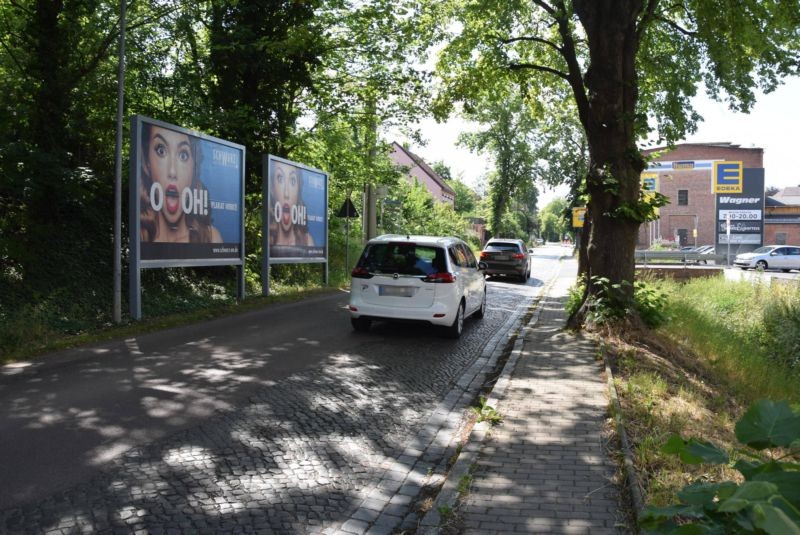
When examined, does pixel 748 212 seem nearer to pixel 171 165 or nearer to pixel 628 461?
pixel 171 165

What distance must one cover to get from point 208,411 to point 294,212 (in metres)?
11.7

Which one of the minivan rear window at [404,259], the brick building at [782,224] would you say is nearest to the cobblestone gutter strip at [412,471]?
the minivan rear window at [404,259]

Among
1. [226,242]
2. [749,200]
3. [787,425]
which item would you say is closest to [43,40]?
[226,242]

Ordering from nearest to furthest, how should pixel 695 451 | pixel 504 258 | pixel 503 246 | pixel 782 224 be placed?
pixel 695 451 < pixel 504 258 < pixel 503 246 < pixel 782 224

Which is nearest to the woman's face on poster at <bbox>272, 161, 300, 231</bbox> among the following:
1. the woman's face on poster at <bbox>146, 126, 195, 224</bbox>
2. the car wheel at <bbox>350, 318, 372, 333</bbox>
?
the woman's face on poster at <bbox>146, 126, 195, 224</bbox>

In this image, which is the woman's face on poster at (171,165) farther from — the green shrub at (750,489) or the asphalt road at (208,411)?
the green shrub at (750,489)

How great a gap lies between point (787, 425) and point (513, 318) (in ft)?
40.8

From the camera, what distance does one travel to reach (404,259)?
1016cm

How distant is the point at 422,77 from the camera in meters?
17.8

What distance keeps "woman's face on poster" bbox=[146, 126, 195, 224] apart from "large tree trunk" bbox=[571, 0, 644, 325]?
7.74 meters

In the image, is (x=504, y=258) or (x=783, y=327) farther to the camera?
(x=504, y=258)

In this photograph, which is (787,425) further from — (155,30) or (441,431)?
(155,30)

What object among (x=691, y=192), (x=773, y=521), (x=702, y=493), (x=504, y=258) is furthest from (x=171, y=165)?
(x=691, y=192)

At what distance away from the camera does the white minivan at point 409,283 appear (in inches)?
392
